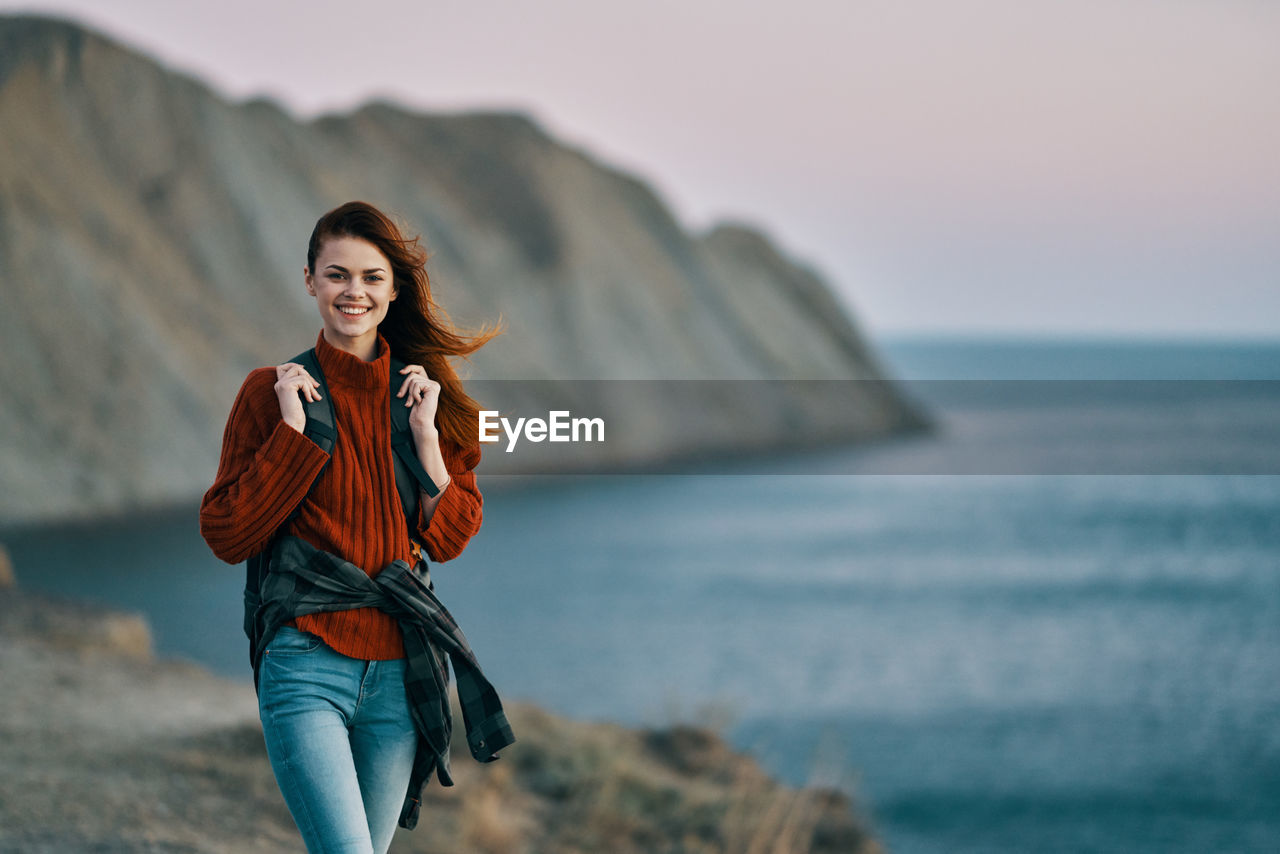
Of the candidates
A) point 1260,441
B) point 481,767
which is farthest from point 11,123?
point 1260,441

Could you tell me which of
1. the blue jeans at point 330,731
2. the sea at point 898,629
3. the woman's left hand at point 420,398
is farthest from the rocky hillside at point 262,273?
the blue jeans at point 330,731

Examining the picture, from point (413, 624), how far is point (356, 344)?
572 mm

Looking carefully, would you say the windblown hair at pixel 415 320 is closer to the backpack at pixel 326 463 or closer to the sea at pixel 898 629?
the backpack at pixel 326 463

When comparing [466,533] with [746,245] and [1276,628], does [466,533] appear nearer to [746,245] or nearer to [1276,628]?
[1276,628]

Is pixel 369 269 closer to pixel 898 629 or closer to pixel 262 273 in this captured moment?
pixel 898 629

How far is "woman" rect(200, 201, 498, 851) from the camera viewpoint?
91.4 inches

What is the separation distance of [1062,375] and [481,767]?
632 feet

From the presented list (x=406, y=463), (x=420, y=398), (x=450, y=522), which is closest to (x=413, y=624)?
(x=450, y=522)

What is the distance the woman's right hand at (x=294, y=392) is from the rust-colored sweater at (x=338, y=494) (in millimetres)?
24

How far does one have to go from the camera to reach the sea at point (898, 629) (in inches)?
532

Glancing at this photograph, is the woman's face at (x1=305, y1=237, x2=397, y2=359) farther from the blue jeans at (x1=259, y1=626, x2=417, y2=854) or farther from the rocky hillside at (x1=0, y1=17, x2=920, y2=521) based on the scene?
the rocky hillside at (x1=0, y1=17, x2=920, y2=521)

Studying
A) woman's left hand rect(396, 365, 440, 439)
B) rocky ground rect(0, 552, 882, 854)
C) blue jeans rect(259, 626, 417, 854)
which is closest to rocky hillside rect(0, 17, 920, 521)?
rocky ground rect(0, 552, 882, 854)

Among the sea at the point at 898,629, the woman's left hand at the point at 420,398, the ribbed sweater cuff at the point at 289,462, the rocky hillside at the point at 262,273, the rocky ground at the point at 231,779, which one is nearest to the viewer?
the ribbed sweater cuff at the point at 289,462

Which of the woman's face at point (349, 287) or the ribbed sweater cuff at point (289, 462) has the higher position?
the woman's face at point (349, 287)
